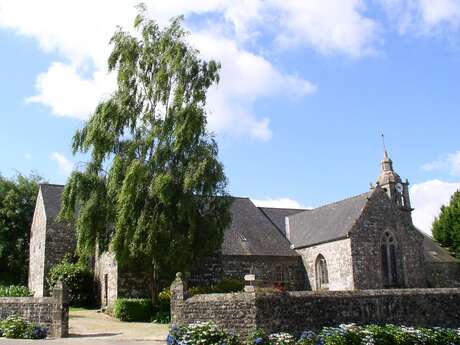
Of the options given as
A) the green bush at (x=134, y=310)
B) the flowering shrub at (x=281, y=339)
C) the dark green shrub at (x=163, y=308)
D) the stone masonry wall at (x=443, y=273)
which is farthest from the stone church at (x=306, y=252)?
the flowering shrub at (x=281, y=339)

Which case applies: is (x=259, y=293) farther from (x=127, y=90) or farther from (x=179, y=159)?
(x=127, y=90)

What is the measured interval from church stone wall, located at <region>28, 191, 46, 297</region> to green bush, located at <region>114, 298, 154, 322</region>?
31.0 feet

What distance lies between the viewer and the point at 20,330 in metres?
20.4

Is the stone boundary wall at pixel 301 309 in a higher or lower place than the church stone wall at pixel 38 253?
lower

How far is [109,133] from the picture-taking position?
2752 centimetres

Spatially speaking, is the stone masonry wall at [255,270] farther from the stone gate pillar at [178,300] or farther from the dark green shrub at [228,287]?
the stone gate pillar at [178,300]

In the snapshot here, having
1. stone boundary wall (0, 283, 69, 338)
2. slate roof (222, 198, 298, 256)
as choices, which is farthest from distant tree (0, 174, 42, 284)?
stone boundary wall (0, 283, 69, 338)

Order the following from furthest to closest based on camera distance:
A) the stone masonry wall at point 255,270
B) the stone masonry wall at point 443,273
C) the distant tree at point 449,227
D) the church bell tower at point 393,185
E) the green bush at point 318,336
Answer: the distant tree at point 449,227, the church bell tower at point 393,185, the stone masonry wall at point 443,273, the stone masonry wall at point 255,270, the green bush at point 318,336

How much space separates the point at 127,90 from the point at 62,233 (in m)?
12.4

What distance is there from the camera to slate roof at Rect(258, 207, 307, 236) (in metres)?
39.6

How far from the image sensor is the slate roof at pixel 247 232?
34688 millimetres

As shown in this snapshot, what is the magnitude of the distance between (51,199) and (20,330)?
17.6 m

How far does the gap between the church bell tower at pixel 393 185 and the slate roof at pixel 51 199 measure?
2325 cm

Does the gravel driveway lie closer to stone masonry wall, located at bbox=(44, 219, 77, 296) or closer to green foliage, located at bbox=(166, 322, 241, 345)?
green foliage, located at bbox=(166, 322, 241, 345)
